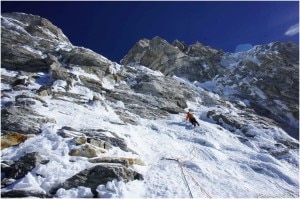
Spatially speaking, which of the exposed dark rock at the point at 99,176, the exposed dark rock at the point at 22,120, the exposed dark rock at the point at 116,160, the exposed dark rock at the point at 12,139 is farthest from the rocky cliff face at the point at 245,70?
the exposed dark rock at the point at 12,139

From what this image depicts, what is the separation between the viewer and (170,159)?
19.7 meters

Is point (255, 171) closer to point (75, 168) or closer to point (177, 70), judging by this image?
point (75, 168)

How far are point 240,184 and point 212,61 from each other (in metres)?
53.0

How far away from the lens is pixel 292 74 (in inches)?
2275

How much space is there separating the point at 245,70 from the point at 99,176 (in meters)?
51.4

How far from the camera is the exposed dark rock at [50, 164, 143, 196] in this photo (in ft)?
46.0

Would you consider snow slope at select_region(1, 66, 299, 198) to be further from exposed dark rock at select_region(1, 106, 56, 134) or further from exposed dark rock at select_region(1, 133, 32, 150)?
exposed dark rock at select_region(1, 106, 56, 134)

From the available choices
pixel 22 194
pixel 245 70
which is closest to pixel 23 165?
pixel 22 194

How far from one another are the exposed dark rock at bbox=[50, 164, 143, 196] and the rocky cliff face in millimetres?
32086

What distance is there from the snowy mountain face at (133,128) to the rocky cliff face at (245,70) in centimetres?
29

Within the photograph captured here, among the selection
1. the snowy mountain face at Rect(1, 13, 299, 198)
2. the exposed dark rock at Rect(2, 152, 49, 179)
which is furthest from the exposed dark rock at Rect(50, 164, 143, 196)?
the exposed dark rock at Rect(2, 152, 49, 179)

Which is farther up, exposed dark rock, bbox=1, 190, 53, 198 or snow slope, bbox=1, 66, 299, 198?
snow slope, bbox=1, 66, 299, 198

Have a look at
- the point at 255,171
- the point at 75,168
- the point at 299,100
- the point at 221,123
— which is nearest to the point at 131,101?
the point at 221,123

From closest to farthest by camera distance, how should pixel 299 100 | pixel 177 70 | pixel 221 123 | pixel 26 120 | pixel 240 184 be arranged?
pixel 240 184
pixel 26 120
pixel 221 123
pixel 299 100
pixel 177 70
